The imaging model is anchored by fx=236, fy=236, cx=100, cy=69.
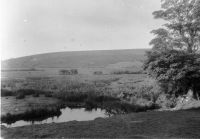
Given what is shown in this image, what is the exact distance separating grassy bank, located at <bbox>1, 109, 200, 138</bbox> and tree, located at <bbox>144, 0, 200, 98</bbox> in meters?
6.14

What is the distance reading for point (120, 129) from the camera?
10.6 metres

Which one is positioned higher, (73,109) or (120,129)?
(120,129)

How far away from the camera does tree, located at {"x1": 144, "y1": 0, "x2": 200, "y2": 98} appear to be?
60.1 feet

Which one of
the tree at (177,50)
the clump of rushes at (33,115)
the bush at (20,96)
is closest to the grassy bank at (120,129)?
the tree at (177,50)

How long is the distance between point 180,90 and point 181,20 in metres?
6.54

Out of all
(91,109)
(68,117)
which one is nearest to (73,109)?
(91,109)

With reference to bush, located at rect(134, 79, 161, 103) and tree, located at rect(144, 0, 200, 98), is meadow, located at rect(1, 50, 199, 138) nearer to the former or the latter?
bush, located at rect(134, 79, 161, 103)

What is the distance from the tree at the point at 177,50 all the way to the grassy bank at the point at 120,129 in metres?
6.14

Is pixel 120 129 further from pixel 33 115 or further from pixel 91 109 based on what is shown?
pixel 91 109

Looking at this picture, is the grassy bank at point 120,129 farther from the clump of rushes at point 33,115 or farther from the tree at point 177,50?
the clump of rushes at point 33,115

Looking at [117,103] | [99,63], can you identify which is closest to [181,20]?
[117,103]

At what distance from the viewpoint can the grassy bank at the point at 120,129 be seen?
961 centimetres

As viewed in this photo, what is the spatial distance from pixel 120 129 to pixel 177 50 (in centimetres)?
1190

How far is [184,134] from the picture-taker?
9.99m
